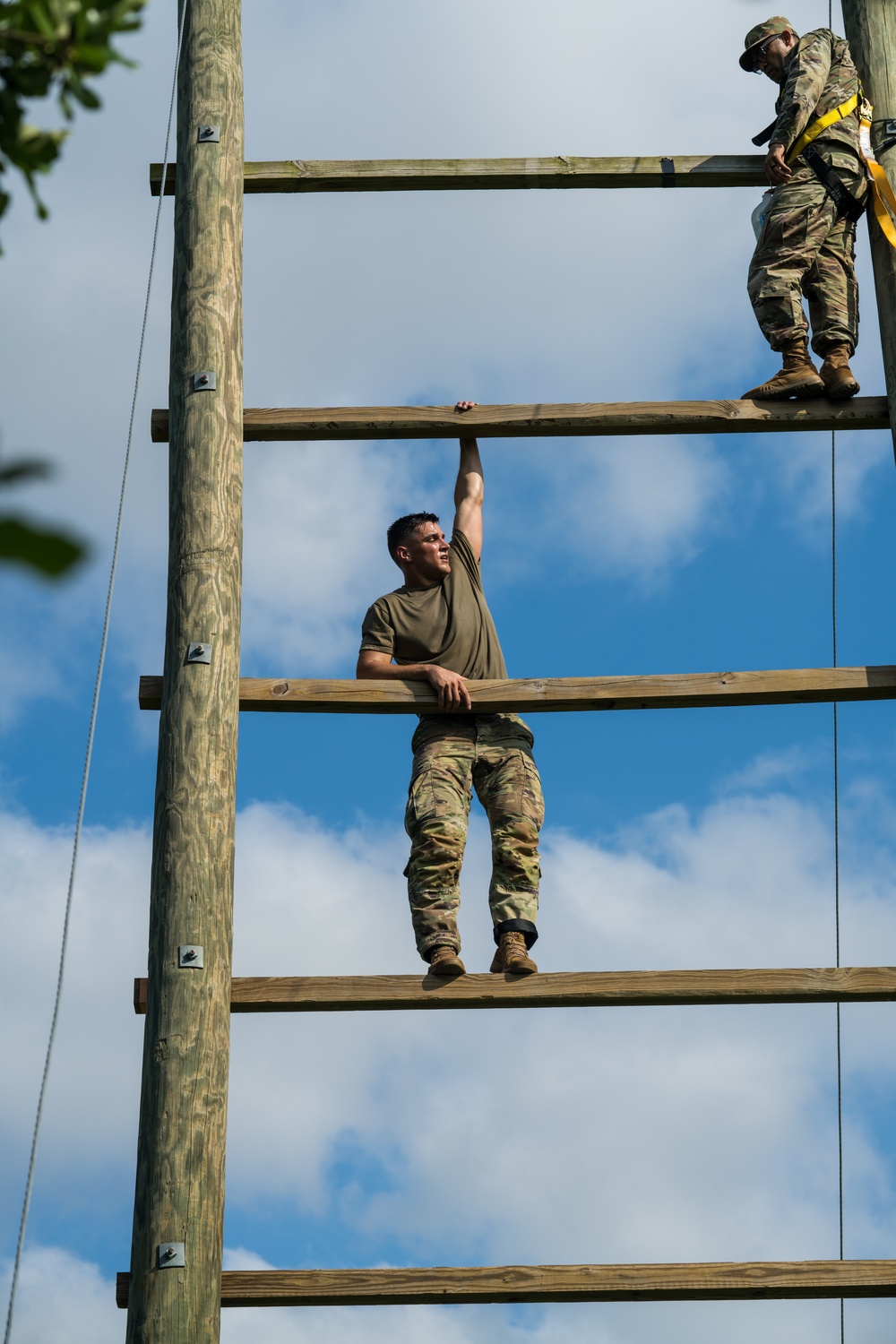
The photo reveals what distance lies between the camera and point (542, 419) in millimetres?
Result: 4836

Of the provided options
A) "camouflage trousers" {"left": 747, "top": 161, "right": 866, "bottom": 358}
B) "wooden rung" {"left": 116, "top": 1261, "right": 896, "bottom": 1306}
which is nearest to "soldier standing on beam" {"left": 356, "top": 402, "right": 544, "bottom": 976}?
"wooden rung" {"left": 116, "top": 1261, "right": 896, "bottom": 1306}

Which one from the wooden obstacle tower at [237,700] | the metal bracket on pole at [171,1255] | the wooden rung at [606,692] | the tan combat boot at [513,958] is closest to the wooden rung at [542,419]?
the wooden obstacle tower at [237,700]

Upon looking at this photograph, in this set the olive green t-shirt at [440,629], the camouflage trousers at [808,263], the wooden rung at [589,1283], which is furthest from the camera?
the camouflage trousers at [808,263]

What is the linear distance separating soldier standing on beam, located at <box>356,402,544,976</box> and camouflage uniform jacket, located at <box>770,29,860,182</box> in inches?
52.3

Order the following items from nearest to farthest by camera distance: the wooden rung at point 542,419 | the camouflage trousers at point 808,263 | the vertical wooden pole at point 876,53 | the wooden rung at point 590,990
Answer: the wooden rung at point 590,990, the wooden rung at point 542,419, the camouflage trousers at point 808,263, the vertical wooden pole at point 876,53

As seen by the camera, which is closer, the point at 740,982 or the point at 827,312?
the point at 740,982

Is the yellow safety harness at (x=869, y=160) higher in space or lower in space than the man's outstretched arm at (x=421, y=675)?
higher

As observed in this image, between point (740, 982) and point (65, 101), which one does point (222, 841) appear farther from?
point (65, 101)

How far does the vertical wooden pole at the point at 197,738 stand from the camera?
3.94m

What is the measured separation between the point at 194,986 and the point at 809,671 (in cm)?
171

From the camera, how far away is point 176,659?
14.6 feet

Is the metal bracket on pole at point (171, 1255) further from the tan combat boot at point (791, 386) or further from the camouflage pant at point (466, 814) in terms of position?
the tan combat boot at point (791, 386)

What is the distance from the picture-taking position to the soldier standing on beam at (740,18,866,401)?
16.9ft

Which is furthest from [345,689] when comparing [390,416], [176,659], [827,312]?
[827,312]
